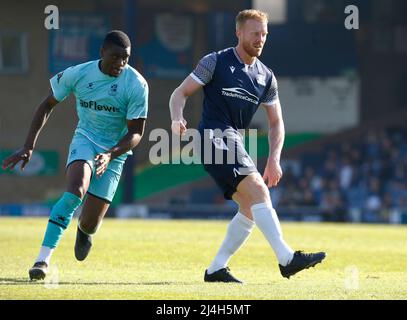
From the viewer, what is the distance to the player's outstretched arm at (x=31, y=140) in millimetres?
10383

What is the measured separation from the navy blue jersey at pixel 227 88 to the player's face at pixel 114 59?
784 millimetres

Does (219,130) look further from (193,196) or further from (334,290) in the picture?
(193,196)

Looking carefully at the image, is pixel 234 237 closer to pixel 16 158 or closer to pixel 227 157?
pixel 227 157

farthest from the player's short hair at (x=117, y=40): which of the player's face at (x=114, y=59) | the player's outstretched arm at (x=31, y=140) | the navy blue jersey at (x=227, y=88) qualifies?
the player's outstretched arm at (x=31, y=140)

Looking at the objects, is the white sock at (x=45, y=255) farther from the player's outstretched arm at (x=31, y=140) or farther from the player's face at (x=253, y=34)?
the player's face at (x=253, y=34)

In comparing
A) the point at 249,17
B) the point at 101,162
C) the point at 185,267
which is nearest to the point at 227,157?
the point at 101,162

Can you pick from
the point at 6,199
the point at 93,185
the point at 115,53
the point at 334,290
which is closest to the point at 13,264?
the point at 93,185

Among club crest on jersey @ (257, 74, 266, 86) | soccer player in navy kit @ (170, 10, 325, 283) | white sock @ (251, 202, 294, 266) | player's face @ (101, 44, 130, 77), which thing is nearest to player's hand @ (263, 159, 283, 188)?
soccer player in navy kit @ (170, 10, 325, 283)

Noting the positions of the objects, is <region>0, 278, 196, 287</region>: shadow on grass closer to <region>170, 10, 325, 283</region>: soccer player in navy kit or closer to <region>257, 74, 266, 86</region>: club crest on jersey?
<region>170, 10, 325, 283</region>: soccer player in navy kit

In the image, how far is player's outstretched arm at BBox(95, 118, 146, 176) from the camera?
10.1 metres

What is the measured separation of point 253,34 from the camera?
10.2 m

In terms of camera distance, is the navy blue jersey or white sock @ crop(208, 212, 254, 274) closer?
the navy blue jersey

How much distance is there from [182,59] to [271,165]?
26.2 meters

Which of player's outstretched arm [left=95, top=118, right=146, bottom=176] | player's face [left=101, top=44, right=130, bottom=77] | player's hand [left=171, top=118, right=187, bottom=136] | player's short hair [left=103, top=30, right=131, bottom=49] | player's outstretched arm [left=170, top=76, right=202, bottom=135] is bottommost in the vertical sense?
player's outstretched arm [left=95, top=118, right=146, bottom=176]
